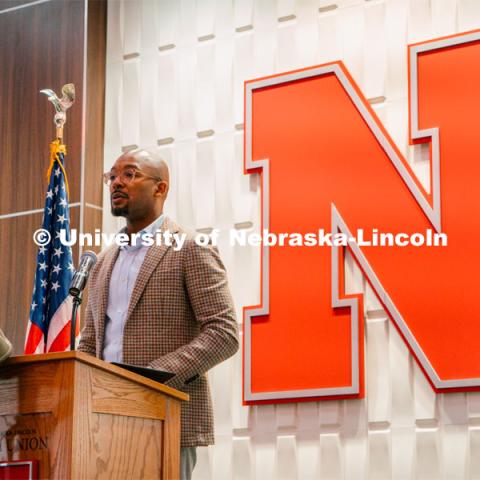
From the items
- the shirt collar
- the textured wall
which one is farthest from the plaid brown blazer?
the textured wall

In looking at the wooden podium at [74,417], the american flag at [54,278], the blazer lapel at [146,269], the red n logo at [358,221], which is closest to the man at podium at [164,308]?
the blazer lapel at [146,269]

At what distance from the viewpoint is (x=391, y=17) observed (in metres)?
4.40

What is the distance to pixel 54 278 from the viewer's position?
4445 mm

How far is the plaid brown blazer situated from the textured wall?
1.07m

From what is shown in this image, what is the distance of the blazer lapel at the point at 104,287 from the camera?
132 inches

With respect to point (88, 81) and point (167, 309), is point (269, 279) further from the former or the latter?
point (88, 81)

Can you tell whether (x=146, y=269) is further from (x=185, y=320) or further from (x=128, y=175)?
(x=128, y=175)

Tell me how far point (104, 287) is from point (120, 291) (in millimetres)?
65

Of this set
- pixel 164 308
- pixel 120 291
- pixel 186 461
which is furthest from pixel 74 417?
pixel 120 291

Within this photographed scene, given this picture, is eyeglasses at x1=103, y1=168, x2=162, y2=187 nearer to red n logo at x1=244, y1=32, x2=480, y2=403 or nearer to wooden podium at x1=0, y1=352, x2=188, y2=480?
red n logo at x1=244, y1=32, x2=480, y2=403

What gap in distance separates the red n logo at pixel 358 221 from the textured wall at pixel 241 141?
0.27 ft

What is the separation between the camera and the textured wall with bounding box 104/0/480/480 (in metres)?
3.96

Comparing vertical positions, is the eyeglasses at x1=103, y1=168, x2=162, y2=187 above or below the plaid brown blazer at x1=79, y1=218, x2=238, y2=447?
above

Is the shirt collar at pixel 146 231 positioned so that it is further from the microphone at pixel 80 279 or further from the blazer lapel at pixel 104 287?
the microphone at pixel 80 279
